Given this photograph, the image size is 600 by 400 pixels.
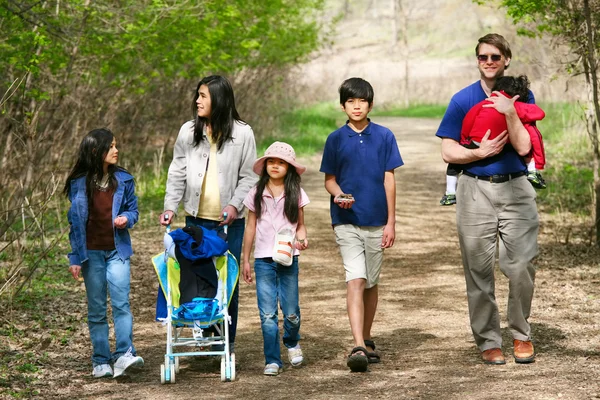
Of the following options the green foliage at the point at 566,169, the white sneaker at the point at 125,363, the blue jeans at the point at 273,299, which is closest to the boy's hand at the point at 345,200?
the blue jeans at the point at 273,299

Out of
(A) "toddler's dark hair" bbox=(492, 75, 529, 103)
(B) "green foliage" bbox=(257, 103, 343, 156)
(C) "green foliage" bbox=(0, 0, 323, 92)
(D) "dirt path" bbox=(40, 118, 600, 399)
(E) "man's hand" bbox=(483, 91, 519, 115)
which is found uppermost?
(C) "green foliage" bbox=(0, 0, 323, 92)

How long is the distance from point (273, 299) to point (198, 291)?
492 millimetres

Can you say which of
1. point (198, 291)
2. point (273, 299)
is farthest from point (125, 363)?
point (273, 299)

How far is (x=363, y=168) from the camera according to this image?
6.67 meters

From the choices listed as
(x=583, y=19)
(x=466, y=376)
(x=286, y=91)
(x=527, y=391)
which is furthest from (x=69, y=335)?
(x=286, y=91)

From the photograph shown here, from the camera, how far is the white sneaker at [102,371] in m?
6.57

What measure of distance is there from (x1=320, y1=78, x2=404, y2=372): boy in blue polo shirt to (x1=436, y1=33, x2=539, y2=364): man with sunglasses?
43 cm

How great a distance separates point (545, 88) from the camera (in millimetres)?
28969

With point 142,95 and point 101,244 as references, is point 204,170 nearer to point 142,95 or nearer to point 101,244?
point 101,244

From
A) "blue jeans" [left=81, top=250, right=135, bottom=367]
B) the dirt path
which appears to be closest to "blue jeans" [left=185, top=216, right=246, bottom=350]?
the dirt path

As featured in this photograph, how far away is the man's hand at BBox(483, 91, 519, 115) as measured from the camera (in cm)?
624

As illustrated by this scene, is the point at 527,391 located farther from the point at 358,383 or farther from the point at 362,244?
the point at 362,244

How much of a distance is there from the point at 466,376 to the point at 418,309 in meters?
2.64

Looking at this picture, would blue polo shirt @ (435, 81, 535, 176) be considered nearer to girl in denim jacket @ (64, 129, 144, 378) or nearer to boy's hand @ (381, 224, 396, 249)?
boy's hand @ (381, 224, 396, 249)
